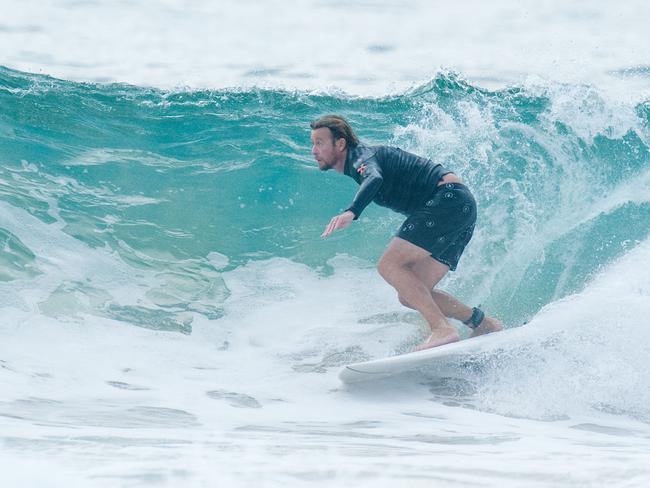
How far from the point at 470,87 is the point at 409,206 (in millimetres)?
7269

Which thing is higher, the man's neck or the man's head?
the man's head

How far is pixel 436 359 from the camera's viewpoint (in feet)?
14.1

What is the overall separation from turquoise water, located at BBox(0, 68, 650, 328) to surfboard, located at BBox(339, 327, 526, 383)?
1.95m

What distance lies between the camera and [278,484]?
2326 millimetres

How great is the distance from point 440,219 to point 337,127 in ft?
2.66

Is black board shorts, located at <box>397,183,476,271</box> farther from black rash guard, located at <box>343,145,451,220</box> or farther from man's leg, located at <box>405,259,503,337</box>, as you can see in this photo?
man's leg, located at <box>405,259,503,337</box>

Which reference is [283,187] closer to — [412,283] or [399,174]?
[399,174]

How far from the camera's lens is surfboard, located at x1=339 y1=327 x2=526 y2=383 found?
419 centimetres

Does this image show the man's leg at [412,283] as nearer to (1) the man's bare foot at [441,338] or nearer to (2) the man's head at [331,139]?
(1) the man's bare foot at [441,338]

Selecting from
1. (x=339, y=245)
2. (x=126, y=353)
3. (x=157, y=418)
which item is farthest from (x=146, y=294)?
(x=157, y=418)

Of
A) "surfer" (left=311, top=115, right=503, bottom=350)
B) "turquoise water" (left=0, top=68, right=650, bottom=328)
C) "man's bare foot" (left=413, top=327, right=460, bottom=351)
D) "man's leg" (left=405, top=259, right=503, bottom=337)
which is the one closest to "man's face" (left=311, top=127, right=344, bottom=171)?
"surfer" (left=311, top=115, right=503, bottom=350)

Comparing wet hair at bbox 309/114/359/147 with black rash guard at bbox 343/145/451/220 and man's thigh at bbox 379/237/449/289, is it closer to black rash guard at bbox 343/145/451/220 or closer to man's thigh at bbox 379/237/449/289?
black rash guard at bbox 343/145/451/220

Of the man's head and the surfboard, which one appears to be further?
the man's head

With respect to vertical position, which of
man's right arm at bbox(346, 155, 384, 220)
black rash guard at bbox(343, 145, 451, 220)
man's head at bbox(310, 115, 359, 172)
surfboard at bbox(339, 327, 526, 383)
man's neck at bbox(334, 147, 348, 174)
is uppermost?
man's head at bbox(310, 115, 359, 172)
